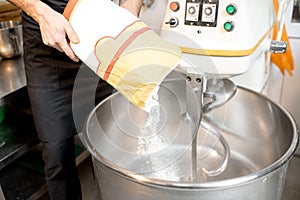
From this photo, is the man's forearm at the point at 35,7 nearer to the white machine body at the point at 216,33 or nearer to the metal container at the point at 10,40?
the white machine body at the point at 216,33

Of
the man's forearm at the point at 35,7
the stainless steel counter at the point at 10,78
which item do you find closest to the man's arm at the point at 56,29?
the man's forearm at the point at 35,7

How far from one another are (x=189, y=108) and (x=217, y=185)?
359 mm

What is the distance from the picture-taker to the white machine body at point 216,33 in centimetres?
78

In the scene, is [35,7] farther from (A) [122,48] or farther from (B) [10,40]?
(B) [10,40]

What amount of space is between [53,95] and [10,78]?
0.31 meters

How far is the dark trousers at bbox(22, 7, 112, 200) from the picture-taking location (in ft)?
3.74

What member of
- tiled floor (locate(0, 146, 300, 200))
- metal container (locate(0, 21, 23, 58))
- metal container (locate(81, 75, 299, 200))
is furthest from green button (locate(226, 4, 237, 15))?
tiled floor (locate(0, 146, 300, 200))

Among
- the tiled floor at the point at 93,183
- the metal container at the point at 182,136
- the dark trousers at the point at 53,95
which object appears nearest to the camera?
the metal container at the point at 182,136

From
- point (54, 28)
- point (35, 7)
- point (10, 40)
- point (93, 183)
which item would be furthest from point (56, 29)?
point (93, 183)

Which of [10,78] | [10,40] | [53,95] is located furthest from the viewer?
[10,40]

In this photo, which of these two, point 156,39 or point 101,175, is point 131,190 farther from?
point 156,39

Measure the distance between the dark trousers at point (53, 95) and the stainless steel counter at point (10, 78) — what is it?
12 cm

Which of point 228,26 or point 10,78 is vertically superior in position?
point 228,26

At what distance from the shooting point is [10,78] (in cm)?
137
